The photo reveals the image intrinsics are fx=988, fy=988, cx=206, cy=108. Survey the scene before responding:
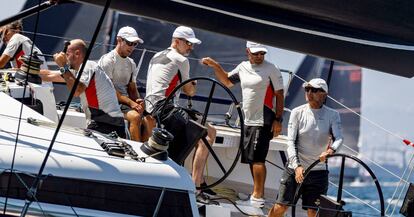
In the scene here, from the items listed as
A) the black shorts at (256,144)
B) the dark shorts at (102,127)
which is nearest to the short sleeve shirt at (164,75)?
the dark shorts at (102,127)

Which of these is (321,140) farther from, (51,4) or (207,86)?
(207,86)

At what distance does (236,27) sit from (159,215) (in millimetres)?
871

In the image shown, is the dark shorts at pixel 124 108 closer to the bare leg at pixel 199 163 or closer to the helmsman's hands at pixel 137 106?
the helmsman's hands at pixel 137 106

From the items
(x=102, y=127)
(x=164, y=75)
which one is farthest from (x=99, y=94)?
(x=164, y=75)

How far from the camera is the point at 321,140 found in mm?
6160

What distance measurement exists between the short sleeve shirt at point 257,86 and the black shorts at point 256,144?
46 millimetres

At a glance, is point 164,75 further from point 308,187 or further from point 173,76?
point 308,187

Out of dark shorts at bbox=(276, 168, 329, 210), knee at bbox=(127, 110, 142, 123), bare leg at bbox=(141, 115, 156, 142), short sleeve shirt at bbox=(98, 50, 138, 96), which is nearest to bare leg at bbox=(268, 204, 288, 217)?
dark shorts at bbox=(276, 168, 329, 210)

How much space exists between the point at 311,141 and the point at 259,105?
479 millimetres

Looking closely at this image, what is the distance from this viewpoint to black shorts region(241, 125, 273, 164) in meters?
6.41

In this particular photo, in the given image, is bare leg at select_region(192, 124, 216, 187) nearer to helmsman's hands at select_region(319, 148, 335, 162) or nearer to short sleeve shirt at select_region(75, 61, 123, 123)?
short sleeve shirt at select_region(75, 61, 123, 123)

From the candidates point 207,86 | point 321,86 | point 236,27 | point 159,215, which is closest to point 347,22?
point 236,27

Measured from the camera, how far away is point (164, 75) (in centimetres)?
630

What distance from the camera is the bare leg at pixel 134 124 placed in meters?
→ 6.23
